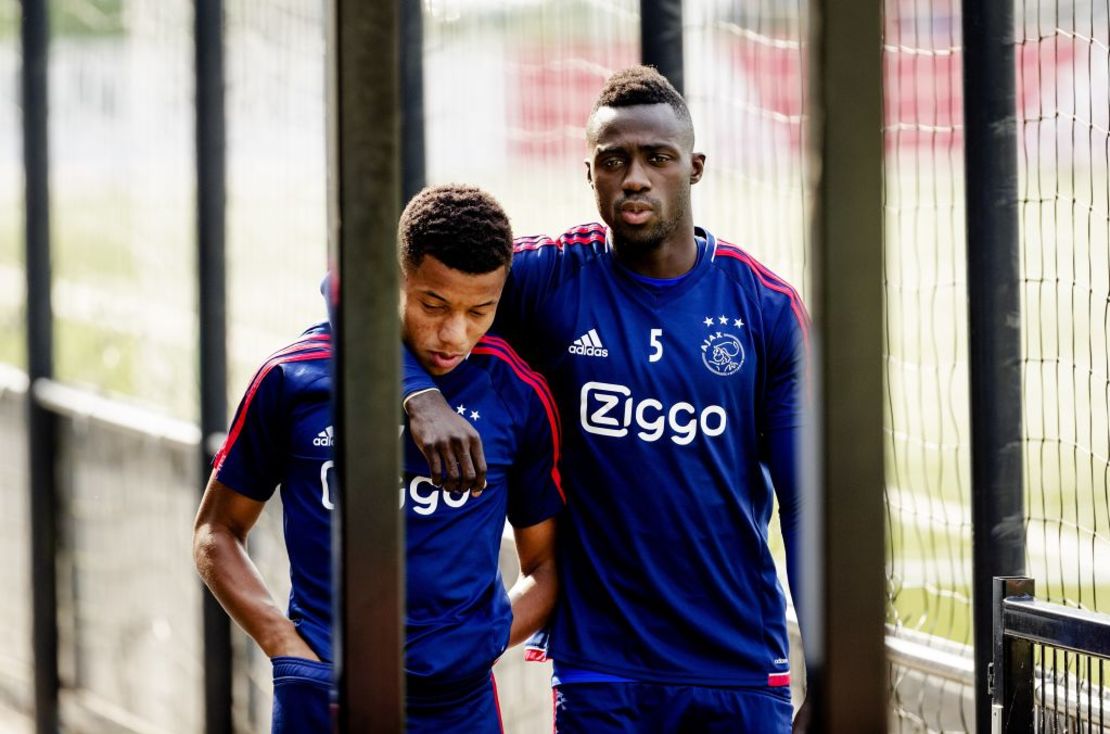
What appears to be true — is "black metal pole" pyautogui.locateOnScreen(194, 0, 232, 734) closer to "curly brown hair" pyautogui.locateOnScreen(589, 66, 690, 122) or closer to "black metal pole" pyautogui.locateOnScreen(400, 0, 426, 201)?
"black metal pole" pyautogui.locateOnScreen(400, 0, 426, 201)

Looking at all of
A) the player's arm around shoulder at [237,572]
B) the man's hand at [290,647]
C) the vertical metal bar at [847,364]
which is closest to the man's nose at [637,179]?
the player's arm around shoulder at [237,572]

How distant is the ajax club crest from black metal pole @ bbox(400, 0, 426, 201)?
1434 mm

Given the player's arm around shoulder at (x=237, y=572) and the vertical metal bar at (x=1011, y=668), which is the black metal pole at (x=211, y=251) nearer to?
the player's arm around shoulder at (x=237, y=572)

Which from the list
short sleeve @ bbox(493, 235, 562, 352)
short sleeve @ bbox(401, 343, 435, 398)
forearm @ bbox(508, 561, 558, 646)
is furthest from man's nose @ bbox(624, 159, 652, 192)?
forearm @ bbox(508, 561, 558, 646)

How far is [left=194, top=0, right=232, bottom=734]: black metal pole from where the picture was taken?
15.8 ft

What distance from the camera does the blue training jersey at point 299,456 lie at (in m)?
2.43

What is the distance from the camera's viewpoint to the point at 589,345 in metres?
2.66

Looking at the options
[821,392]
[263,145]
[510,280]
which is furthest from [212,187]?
[821,392]

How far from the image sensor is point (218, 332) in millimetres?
4887

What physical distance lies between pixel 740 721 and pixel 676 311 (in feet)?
2.42

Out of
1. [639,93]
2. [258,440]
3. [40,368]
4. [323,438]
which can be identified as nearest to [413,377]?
[323,438]

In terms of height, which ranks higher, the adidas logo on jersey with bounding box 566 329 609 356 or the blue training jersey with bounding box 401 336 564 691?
the adidas logo on jersey with bounding box 566 329 609 356

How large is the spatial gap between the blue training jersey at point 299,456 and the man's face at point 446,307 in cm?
16

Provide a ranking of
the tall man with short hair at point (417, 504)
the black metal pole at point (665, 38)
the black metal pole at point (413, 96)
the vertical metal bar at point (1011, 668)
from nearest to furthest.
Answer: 1. the tall man with short hair at point (417, 504)
2. the vertical metal bar at point (1011, 668)
3. the black metal pole at point (665, 38)
4. the black metal pole at point (413, 96)
